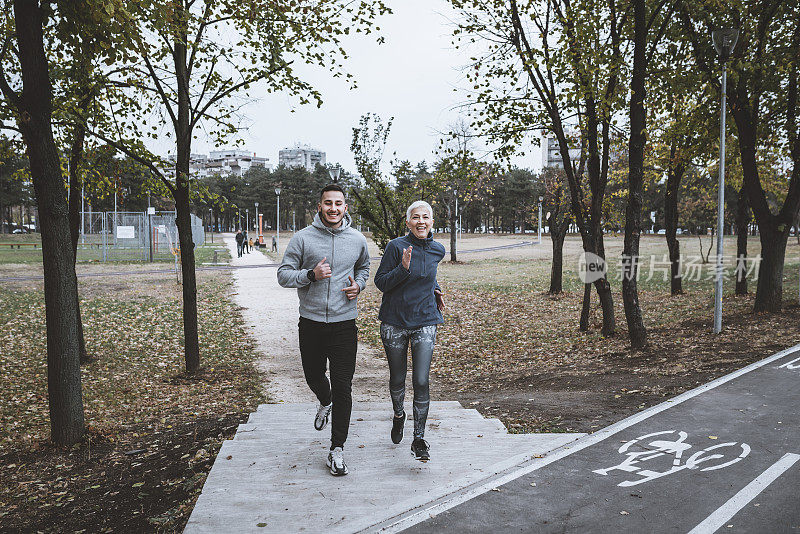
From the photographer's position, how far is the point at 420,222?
4.42 meters

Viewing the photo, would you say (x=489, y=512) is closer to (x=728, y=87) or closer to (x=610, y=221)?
(x=728, y=87)

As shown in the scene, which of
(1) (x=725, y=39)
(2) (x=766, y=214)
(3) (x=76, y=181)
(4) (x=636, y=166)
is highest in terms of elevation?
(1) (x=725, y=39)

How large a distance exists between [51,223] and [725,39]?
11123 mm

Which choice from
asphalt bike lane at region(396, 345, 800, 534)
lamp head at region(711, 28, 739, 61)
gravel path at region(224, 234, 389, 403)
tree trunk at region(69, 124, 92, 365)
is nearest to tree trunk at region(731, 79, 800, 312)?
lamp head at region(711, 28, 739, 61)

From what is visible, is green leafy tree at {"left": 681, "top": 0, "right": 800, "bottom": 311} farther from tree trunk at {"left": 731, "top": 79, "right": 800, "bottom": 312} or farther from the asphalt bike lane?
the asphalt bike lane

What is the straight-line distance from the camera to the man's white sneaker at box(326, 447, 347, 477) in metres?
3.97

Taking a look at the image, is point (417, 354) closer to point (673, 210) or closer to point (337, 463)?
point (337, 463)

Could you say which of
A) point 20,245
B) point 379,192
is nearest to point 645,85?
point 379,192

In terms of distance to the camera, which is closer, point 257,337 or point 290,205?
point 257,337

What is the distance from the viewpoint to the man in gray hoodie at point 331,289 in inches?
166

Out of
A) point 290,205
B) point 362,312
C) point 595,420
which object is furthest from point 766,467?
point 290,205

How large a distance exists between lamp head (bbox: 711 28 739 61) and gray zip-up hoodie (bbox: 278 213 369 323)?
9.41 meters

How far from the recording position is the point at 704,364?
26.8 feet

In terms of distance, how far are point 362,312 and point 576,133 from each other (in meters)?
8.43
